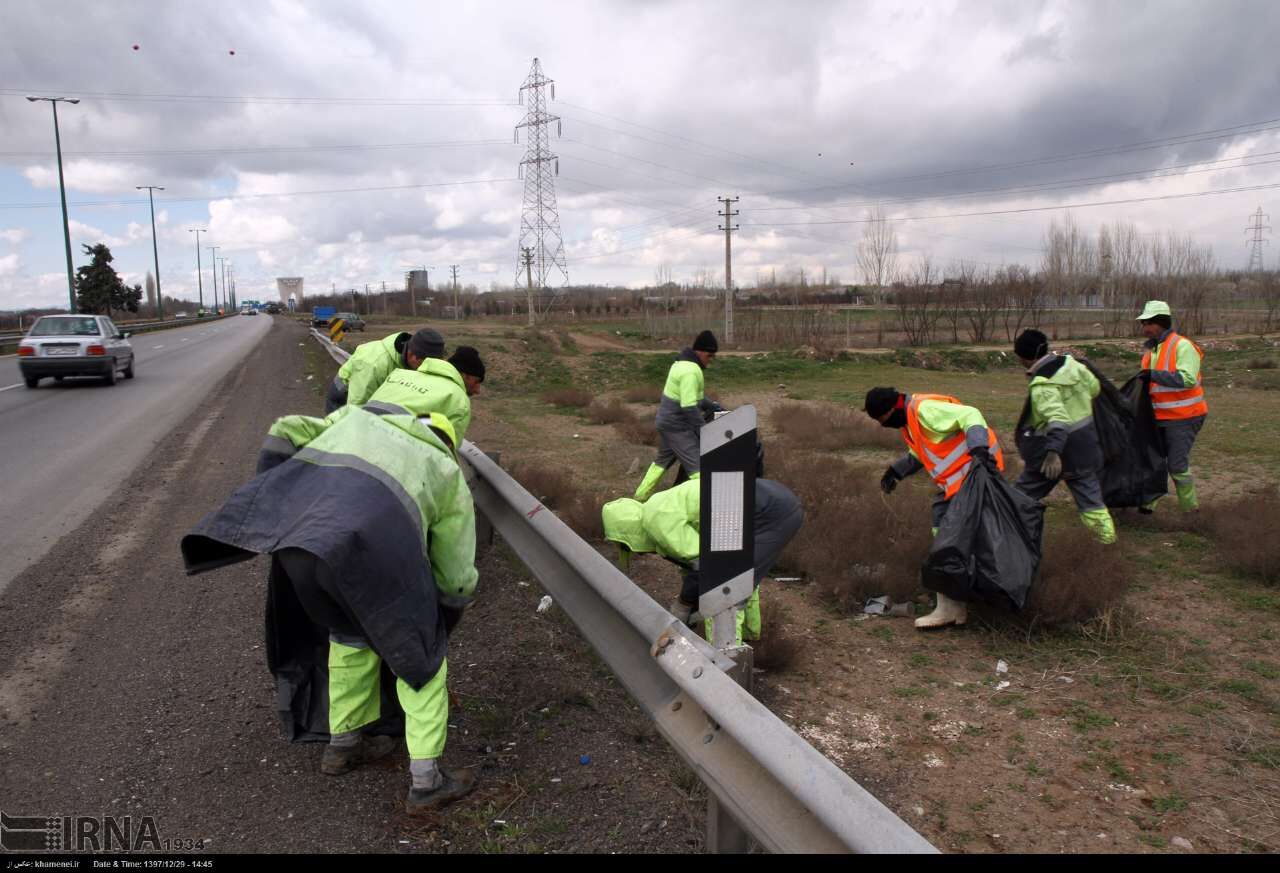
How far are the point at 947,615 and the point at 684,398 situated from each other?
3.00 meters

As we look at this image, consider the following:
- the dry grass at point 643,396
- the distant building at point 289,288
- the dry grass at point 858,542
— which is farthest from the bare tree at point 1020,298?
the distant building at point 289,288

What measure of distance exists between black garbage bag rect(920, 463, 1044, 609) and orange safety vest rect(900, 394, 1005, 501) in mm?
202

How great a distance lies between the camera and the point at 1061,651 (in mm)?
4590

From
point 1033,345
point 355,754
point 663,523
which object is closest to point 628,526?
point 663,523

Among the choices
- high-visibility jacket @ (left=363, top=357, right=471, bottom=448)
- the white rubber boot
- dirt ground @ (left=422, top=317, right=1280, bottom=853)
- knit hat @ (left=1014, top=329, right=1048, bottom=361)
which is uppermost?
knit hat @ (left=1014, top=329, right=1048, bottom=361)

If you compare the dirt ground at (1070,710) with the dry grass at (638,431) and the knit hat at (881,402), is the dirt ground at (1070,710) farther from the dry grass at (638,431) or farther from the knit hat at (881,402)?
the dry grass at (638,431)

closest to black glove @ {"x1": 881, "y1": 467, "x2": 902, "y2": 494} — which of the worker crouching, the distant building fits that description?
the worker crouching

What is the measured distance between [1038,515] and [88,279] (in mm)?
69664

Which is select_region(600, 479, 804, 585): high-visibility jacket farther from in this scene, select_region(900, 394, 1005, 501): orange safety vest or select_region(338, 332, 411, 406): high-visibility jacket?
select_region(338, 332, 411, 406): high-visibility jacket

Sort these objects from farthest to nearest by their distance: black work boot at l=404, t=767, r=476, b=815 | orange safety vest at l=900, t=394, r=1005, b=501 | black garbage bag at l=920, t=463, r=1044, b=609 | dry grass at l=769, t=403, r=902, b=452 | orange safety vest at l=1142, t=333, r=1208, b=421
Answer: dry grass at l=769, t=403, r=902, b=452 → orange safety vest at l=1142, t=333, r=1208, b=421 → orange safety vest at l=900, t=394, r=1005, b=501 → black garbage bag at l=920, t=463, r=1044, b=609 → black work boot at l=404, t=767, r=476, b=815

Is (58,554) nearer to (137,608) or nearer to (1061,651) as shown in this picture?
(137,608)

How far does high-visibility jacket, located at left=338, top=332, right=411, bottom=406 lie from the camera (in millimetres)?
6660

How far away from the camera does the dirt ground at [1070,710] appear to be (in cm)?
307

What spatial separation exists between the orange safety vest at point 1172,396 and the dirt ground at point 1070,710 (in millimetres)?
924
